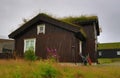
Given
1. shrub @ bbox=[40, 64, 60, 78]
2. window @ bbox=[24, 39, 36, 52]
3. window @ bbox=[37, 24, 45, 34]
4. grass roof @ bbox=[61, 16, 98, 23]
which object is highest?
grass roof @ bbox=[61, 16, 98, 23]

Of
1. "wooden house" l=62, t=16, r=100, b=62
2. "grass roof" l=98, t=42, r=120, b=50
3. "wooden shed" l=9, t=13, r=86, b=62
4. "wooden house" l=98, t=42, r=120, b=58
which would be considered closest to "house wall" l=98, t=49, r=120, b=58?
"wooden house" l=98, t=42, r=120, b=58

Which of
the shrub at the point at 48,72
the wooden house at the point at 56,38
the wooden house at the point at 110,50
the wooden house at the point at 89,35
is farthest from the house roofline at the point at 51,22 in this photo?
the wooden house at the point at 110,50

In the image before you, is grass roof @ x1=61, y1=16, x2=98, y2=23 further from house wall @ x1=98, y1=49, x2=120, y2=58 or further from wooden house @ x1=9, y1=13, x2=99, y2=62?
house wall @ x1=98, y1=49, x2=120, y2=58

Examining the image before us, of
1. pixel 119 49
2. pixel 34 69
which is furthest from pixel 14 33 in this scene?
pixel 119 49

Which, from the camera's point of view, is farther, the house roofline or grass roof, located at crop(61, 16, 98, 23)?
grass roof, located at crop(61, 16, 98, 23)

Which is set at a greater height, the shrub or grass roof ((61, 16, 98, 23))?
grass roof ((61, 16, 98, 23))

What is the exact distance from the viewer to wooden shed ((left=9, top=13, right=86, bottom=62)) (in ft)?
75.9

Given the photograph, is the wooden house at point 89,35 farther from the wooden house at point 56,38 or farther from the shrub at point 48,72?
the shrub at point 48,72

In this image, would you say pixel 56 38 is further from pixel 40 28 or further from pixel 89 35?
pixel 89 35

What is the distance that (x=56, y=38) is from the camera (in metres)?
24.0

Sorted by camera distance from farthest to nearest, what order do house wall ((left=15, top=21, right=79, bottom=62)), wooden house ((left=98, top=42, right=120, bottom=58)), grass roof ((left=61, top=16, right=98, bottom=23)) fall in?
wooden house ((left=98, top=42, right=120, bottom=58))
grass roof ((left=61, top=16, right=98, bottom=23))
house wall ((left=15, top=21, right=79, bottom=62))

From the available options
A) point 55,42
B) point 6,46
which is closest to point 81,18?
point 55,42

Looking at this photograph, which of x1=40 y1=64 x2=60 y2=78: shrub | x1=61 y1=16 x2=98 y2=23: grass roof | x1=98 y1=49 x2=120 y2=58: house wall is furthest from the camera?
x1=98 y1=49 x2=120 y2=58: house wall

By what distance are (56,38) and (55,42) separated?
408 millimetres
